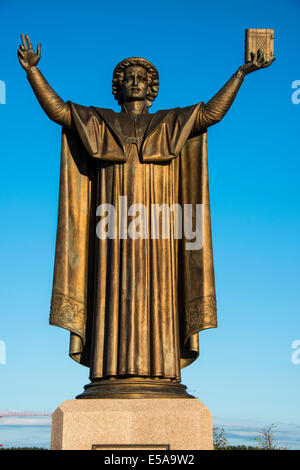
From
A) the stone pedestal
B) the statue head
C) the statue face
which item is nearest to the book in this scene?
the statue head

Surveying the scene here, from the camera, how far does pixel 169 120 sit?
10703 millimetres

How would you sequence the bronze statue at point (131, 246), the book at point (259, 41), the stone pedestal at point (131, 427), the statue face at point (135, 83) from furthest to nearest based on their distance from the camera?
1. the statue face at point (135, 83)
2. the book at point (259, 41)
3. the bronze statue at point (131, 246)
4. the stone pedestal at point (131, 427)

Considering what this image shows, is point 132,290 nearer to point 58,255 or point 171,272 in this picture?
point 171,272

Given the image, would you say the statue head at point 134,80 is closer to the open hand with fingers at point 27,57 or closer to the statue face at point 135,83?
the statue face at point 135,83

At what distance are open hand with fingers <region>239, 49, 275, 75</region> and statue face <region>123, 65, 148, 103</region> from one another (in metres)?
1.71

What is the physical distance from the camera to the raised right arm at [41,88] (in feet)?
34.6

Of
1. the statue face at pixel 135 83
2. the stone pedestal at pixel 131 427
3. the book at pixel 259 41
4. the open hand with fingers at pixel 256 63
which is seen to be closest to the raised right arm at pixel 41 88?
the statue face at pixel 135 83

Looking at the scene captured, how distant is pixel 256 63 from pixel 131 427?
6.10 meters

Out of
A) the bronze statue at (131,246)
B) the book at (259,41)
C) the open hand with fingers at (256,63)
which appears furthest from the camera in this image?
the book at (259,41)

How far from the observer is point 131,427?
28.5 ft

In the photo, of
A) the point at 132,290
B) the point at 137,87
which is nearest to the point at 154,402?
the point at 132,290

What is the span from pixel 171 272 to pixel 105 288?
1.06 metres

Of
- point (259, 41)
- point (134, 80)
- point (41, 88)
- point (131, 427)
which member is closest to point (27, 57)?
point (41, 88)
